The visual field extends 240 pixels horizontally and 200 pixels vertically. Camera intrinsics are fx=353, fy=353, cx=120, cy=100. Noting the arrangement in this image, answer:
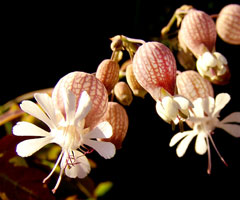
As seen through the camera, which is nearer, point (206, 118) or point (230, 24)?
point (206, 118)

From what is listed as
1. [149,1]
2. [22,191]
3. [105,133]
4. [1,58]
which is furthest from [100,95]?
[149,1]

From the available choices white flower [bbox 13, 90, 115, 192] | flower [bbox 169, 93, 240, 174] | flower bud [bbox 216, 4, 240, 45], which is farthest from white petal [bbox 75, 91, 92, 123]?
flower bud [bbox 216, 4, 240, 45]

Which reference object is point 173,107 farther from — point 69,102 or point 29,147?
point 29,147

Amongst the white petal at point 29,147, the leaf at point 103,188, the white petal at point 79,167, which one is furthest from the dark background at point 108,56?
the white petal at point 29,147

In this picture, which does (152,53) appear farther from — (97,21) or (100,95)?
(97,21)

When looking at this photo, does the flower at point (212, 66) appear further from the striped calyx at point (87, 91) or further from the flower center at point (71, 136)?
the flower center at point (71, 136)

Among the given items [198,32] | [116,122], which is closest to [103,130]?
[116,122]
